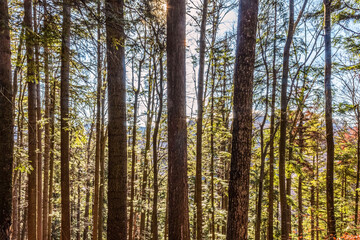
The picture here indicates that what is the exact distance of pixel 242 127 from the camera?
12.5 feet

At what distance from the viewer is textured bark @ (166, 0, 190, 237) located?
4023 mm

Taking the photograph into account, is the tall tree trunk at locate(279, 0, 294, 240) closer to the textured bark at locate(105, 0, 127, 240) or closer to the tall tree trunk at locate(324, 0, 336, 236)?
the tall tree trunk at locate(324, 0, 336, 236)

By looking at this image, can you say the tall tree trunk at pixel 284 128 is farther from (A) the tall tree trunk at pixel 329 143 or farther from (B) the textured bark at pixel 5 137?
(B) the textured bark at pixel 5 137

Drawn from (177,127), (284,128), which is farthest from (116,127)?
(284,128)

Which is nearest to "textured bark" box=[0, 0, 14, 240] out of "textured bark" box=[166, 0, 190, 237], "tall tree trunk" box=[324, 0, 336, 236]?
"textured bark" box=[166, 0, 190, 237]

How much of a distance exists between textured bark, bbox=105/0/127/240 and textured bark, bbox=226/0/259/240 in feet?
6.60

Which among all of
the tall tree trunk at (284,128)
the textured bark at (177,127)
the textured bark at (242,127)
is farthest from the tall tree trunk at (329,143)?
the textured bark at (177,127)

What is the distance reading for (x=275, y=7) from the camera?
882cm

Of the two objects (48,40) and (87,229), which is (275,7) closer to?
(48,40)

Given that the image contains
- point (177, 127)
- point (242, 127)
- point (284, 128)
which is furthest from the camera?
point (284, 128)

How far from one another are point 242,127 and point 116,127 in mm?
2369

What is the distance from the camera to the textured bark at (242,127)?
3.69 metres

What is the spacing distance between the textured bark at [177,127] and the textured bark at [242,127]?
925mm

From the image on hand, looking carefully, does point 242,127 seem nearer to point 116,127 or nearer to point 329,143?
point 116,127
